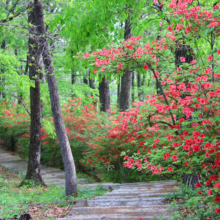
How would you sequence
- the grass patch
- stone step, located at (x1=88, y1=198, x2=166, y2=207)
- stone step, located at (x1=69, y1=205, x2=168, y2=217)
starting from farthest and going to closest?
the grass patch, stone step, located at (x1=88, y1=198, x2=166, y2=207), stone step, located at (x1=69, y1=205, x2=168, y2=217)

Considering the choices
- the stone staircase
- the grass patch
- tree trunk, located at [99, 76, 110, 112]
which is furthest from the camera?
tree trunk, located at [99, 76, 110, 112]

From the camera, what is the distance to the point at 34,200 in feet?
20.8

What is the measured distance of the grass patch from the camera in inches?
199

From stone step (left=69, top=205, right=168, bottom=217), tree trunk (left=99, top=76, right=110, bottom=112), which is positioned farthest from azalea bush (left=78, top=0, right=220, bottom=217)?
tree trunk (left=99, top=76, right=110, bottom=112)

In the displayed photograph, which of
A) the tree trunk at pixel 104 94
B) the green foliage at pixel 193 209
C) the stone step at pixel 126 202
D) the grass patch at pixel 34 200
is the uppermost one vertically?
the tree trunk at pixel 104 94

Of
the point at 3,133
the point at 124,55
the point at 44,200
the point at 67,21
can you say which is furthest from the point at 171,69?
the point at 3,133

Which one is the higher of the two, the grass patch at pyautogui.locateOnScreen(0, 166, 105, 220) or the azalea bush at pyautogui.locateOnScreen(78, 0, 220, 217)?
the azalea bush at pyautogui.locateOnScreen(78, 0, 220, 217)

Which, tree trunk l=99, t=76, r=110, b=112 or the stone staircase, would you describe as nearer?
the stone staircase

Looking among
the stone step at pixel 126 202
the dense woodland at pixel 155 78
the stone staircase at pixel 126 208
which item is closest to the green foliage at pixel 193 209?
the dense woodland at pixel 155 78

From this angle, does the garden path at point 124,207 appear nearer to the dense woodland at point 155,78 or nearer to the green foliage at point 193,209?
the green foliage at point 193,209

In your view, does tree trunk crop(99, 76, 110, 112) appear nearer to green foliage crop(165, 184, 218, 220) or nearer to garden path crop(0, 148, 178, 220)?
garden path crop(0, 148, 178, 220)

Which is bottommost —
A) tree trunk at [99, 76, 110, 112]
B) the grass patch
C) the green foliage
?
the grass patch

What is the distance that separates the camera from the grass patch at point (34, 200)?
5043mm

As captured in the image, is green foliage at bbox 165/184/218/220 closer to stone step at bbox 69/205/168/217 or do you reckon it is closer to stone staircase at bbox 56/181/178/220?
stone staircase at bbox 56/181/178/220
